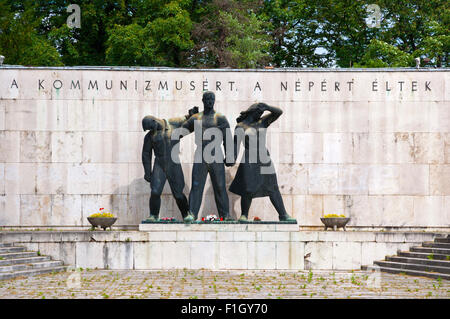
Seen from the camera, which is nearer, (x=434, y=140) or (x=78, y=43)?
(x=434, y=140)

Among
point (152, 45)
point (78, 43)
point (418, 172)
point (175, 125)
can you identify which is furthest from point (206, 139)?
point (78, 43)

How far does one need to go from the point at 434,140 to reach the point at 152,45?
1354cm

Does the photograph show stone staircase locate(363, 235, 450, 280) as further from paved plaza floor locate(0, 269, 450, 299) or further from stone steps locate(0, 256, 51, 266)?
stone steps locate(0, 256, 51, 266)

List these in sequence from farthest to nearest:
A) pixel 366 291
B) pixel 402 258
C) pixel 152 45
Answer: pixel 152 45, pixel 402 258, pixel 366 291

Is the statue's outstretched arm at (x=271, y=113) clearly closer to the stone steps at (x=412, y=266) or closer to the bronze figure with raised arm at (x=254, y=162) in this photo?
the bronze figure with raised arm at (x=254, y=162)

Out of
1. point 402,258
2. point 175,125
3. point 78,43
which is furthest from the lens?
point 78,43

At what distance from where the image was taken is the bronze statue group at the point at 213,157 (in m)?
18.0

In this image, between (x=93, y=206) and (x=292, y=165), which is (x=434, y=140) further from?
(x=93, y=206)

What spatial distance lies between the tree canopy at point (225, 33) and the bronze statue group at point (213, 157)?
11538 mm

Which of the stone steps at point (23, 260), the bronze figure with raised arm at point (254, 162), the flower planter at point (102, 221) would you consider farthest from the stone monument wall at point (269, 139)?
the stone steps at point (23, 260)

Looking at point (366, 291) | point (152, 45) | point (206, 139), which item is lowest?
point (366, 291)

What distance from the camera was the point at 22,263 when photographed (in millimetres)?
16328

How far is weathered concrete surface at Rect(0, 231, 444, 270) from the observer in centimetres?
1748

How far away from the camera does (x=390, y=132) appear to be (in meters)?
21.1
